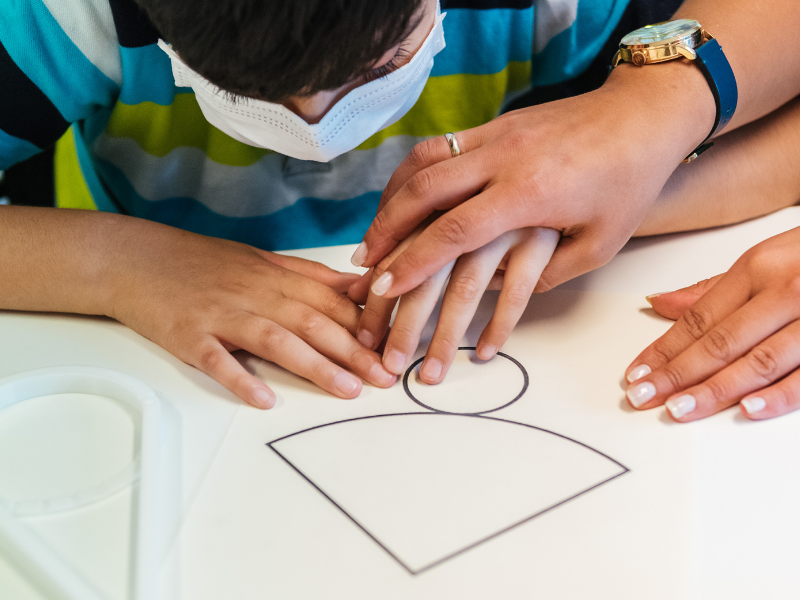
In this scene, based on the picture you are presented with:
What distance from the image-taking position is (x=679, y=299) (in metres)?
0.65

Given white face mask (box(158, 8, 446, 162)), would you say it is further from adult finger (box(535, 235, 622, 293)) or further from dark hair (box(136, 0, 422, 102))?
adult finger (box(535, 235, 622, 293))

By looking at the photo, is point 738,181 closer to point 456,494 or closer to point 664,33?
point 664,33

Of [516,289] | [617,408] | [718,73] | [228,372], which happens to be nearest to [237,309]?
[228,372]

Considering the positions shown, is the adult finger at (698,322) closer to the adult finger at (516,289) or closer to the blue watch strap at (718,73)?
the adult finger at (516,289)

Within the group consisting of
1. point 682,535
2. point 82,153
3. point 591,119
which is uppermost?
point 591,119

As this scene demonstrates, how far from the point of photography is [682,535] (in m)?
0.41

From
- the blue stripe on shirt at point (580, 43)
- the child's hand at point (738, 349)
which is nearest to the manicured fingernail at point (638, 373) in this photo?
the child's hand at point (738, 349)

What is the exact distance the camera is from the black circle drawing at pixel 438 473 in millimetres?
426

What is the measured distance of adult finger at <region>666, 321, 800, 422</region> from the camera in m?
0.52

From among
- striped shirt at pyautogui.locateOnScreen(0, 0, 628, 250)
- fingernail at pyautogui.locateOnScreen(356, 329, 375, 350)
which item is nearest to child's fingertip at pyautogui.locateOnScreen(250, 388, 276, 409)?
fingernail at pyautogui.locateOnScreen(356, 329, 375, 350)

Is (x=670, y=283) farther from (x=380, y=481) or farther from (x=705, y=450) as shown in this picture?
(x=380, y=481)

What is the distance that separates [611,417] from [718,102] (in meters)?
0.41

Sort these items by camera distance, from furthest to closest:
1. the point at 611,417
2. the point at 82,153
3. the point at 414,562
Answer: the point at 82,153 < the point at 611,417 < the point at 414,562

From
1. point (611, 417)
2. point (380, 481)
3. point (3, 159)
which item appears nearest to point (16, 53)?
point (3, 159)
